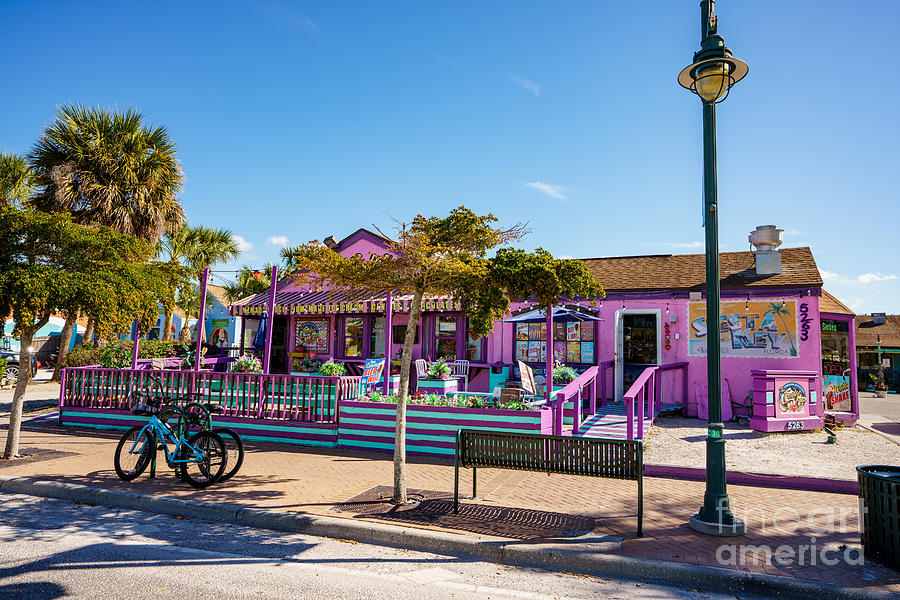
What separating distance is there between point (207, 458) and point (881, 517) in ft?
23.0

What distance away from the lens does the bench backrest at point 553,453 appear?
525 centimetres

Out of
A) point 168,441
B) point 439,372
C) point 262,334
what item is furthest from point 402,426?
point 262,334

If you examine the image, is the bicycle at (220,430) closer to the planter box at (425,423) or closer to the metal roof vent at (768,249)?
the planter box at (425,423)

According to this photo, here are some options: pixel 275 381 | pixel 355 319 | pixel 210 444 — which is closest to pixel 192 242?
pixel 355 319

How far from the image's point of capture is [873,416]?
1524cm

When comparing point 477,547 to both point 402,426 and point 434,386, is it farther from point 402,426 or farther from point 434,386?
point 434,386

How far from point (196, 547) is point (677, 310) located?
11.5 m

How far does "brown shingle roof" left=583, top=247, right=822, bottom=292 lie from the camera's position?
12383 millimetres

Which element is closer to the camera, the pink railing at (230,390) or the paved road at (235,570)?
the paved road at (235,570)

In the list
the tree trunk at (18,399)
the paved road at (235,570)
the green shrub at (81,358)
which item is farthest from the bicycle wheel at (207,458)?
the green shrub at (81,358)

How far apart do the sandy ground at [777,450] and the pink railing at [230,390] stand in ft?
17.9

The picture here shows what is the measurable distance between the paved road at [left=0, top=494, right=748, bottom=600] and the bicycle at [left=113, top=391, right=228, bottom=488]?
1198mm

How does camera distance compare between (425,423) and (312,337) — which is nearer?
(425,423)

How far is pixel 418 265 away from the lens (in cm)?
626
